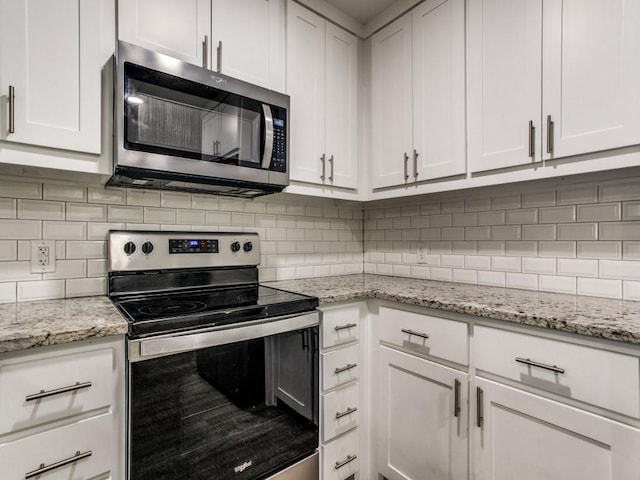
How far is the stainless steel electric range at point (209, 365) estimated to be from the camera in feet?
3.29

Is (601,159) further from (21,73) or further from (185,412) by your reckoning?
(21,73)

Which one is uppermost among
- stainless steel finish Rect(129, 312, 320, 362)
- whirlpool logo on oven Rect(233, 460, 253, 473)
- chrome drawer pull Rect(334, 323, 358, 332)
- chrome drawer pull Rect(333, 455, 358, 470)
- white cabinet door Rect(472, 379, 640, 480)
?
stainless steel finish Rect(129, 312, 320, 362)

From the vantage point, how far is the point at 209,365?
1.10 metres

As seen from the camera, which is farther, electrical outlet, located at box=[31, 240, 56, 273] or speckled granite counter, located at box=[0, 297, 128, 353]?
electrical outlet, located at box=[31, 240, 56, 273]

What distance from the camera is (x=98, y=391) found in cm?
94

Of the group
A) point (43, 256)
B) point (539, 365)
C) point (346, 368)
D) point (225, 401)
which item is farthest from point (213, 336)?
point (539, 365)

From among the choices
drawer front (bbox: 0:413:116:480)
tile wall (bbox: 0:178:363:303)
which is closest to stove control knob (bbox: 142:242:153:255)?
tile wall (bbox: 0:178:363:303)

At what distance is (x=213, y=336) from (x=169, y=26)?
3.96ft

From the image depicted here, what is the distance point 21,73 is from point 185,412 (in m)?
1.19

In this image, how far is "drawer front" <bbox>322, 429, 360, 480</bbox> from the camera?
148cm

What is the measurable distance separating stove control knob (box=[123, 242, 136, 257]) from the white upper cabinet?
798 millimetres

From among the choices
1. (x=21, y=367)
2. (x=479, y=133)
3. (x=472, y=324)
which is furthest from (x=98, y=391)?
(x=479, y=133)

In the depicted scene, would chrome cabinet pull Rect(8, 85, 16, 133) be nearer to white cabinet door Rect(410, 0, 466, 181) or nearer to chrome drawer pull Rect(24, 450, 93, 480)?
chrome drawer pull Rect(24, 450, 93, 480)

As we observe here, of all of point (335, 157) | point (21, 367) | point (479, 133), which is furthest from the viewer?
point (335, 157)
